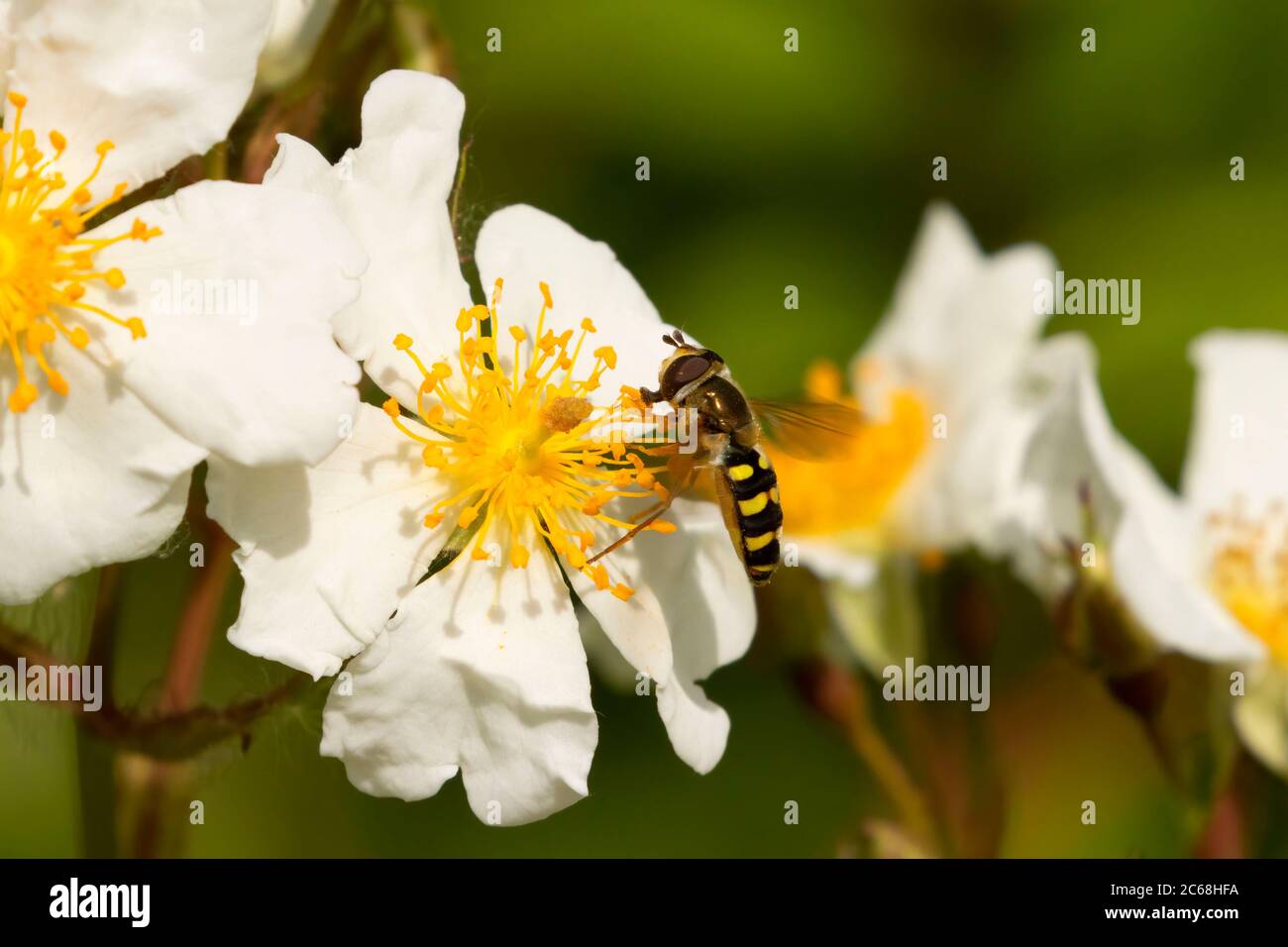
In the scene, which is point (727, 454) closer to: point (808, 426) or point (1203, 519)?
point (808, 426)

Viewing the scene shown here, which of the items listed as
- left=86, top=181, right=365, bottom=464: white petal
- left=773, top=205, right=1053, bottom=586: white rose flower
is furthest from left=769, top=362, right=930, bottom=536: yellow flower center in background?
left=86, top=181, right=365, bottom=464: white petal

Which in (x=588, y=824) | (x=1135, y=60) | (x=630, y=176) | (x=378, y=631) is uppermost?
(x=1135, y=60)

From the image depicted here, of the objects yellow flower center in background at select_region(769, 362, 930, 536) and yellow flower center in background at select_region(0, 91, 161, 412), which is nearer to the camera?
yellow flower center in background at select_region(0, 91, 161, 412)

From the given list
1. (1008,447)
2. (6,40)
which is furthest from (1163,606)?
(6,40)

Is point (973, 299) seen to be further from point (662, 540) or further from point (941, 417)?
point (662, 540)

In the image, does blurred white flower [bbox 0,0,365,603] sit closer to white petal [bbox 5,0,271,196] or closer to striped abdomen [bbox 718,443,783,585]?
white petal [bbox 5,0,271,196]

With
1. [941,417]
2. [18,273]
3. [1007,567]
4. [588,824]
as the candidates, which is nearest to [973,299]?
[941,417]
